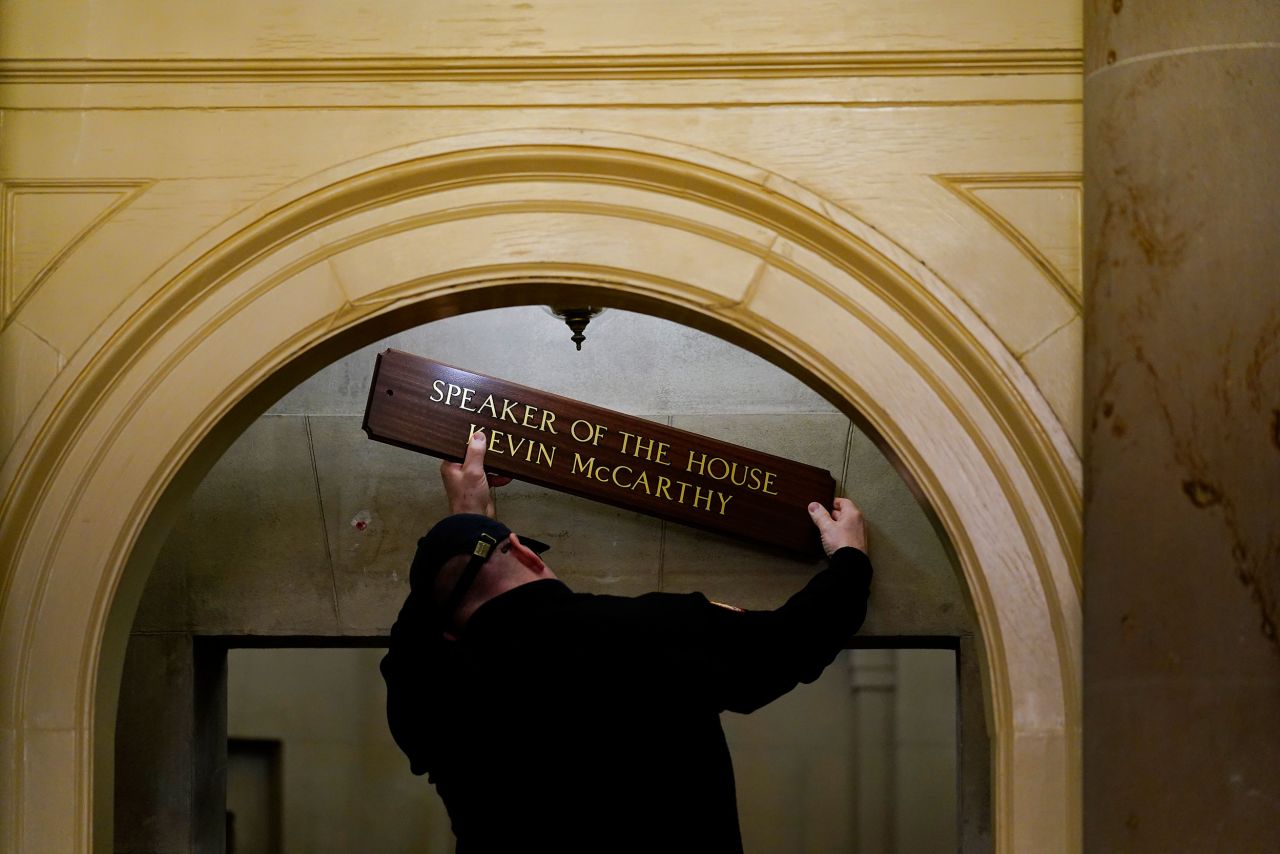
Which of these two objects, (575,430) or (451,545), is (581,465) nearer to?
(575,430)

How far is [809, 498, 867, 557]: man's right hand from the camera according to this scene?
15.6 feet

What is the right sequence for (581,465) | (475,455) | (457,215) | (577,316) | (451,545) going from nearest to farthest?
(457,215) → (451,545) → (577,316) → (475,455) → (581,465)

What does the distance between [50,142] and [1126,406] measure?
2.00 meters

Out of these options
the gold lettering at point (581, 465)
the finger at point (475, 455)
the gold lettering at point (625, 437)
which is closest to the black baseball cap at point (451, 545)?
the finger at point (475, 455)

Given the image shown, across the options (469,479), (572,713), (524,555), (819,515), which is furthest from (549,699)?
(819,515)

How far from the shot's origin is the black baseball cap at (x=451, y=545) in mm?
3916

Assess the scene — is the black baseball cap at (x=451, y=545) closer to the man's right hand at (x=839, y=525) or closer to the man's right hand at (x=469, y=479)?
the man's right hand at (x=469, y=479)

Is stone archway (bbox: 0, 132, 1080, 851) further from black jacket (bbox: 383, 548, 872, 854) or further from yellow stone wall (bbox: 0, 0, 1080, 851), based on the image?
black jacket (bbox: 383, 548, 872, 854)

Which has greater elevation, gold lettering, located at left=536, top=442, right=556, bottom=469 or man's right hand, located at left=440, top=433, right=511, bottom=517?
gold lettering, located at left=536, top=442, right=556, bottom=469

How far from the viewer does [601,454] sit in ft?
15.8

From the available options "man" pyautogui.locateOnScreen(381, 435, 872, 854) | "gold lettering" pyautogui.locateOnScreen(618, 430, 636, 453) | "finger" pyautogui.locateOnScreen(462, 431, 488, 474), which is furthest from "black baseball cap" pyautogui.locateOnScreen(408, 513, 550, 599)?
"gold lettering" pyautogui.locateOnScreen(618, 430, 636, 453)

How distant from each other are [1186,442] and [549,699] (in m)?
1.74

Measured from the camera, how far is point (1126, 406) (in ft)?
9.27

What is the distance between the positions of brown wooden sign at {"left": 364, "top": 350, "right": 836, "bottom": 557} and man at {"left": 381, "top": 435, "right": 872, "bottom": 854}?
74 cm
